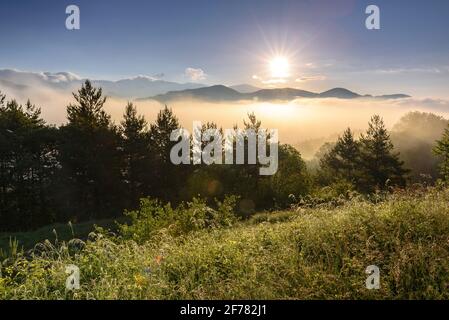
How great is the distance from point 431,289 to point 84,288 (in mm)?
4565

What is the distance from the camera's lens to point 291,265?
243 inches

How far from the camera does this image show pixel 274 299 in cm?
521

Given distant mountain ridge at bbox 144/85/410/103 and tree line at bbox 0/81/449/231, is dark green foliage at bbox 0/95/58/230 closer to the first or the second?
tree line at bbox 0/81/449/231

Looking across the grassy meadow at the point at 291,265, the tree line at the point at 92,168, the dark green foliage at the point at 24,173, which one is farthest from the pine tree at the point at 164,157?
the grassy meadow at the point at 291,265

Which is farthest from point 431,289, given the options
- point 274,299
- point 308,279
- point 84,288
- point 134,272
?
point 84,288

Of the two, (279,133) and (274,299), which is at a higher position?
(279,133)

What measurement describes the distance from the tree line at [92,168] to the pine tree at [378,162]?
11067 mm

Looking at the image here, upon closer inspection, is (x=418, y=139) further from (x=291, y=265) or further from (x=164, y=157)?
(x=291, y=265)

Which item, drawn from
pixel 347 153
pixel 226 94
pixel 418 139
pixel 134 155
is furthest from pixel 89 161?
pixel 418 139

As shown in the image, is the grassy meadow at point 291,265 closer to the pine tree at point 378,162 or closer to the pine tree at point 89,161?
the pine tree at point 89,161

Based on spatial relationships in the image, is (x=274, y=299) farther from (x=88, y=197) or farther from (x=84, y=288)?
(x=88, y=197)

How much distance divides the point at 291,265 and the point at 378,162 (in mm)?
48274

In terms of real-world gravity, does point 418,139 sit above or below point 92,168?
above

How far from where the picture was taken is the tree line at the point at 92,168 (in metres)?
37.8
